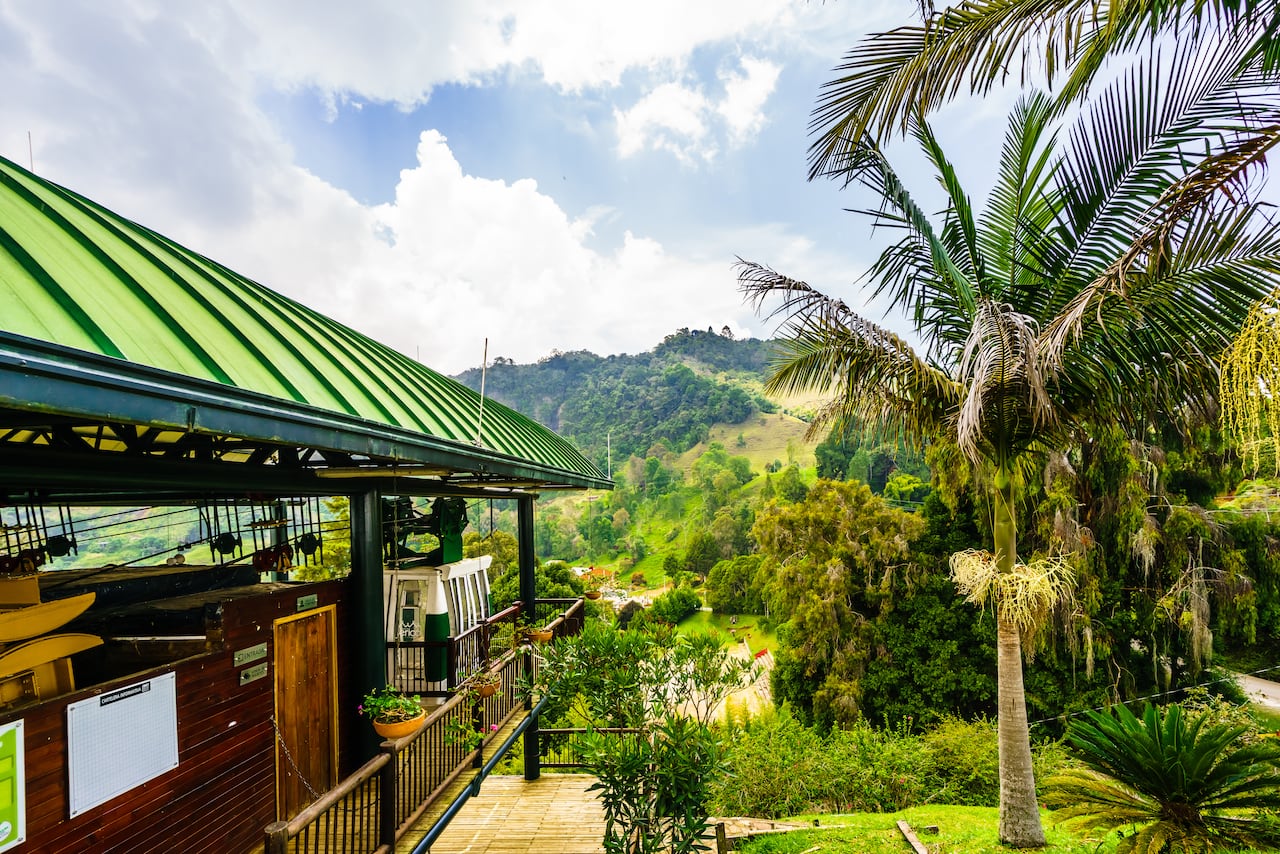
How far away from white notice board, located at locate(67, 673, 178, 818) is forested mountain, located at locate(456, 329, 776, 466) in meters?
75.2

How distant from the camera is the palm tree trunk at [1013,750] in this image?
8086mm

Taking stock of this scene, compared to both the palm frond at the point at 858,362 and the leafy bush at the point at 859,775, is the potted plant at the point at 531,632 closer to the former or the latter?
the leafy bush at the point at 859,775

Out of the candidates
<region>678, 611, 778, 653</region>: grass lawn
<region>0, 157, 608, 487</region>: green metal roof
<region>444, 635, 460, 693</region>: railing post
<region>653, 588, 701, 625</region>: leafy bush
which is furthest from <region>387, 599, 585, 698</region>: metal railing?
<region>653, 588, 701, 625</region>: leafy bush

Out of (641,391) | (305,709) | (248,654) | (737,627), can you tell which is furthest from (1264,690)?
(641,391)

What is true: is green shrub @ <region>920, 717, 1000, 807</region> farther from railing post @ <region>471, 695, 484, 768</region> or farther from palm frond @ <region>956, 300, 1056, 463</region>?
railing post @ <region>471, 695, 484, 768</region>

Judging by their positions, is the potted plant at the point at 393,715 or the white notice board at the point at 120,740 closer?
the white notice board at the point at 120,740

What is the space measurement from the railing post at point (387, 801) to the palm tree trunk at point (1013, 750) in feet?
24.1

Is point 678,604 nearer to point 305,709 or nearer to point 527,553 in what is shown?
point 527,553

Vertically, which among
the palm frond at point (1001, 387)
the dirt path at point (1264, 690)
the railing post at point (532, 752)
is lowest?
the dirt path at point (1264, 690)

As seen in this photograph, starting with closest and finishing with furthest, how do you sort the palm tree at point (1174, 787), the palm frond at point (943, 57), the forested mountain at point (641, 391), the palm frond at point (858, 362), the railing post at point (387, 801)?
the palm frond at point (943, 57) → the railing post at point (387, 801) → the palm tree at point (1174, 787) → the palm frond at point (858, 362) → the forested mountain at point (641, 391)

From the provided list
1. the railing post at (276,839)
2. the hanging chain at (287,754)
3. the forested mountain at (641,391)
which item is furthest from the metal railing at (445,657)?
the forested mountain at (641,391)

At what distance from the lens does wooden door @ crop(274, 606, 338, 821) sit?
202 inches

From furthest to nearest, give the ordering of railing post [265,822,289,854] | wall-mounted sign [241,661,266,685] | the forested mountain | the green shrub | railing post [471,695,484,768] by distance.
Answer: the forested mountain
the green shrub
railing post [471,695,484,768]
wall-mounted sign [241,661,266,685]
railing post [265,822,289,854]

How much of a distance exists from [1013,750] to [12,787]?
9531mm
